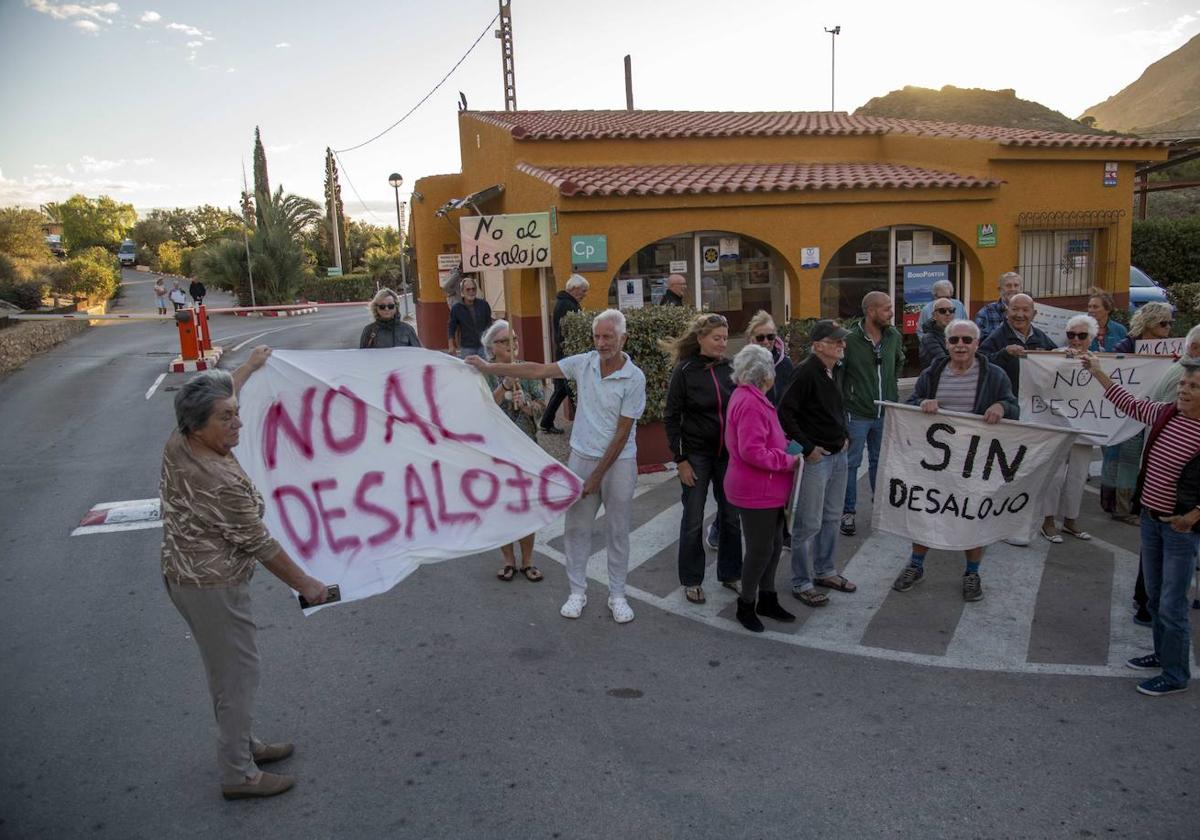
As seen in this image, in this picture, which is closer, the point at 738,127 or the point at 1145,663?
the point at 1145,663

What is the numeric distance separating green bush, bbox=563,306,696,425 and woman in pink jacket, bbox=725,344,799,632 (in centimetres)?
422

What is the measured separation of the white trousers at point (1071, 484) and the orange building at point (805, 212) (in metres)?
7.34

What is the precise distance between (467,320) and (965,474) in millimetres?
6462

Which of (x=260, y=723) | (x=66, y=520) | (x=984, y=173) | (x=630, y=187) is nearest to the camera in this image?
(x=260, y=723)

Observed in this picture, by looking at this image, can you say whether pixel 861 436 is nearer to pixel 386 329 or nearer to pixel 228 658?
pixel 386 329

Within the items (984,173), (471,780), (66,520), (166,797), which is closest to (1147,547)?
(471,780)

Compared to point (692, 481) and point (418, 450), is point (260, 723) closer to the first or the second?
point (418, 450)

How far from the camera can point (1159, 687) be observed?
4625mm

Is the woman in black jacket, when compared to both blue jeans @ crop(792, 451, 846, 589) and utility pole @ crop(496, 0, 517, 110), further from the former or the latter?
utility pole @ crop(496, 0, 517, 110)

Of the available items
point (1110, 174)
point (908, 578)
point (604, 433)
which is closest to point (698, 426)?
point (604, 433)

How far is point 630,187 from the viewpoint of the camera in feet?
43.1

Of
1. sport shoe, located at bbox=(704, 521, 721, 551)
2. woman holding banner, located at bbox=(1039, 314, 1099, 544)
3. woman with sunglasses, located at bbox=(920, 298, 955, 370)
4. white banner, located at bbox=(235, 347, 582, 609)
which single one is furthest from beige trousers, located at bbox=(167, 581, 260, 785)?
woman holding banner, located at bbox=(1039, 314, 1099, 544)

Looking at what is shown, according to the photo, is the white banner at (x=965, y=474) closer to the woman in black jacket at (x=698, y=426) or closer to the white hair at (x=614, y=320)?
the woman in black jacket at (x=698, y=426)

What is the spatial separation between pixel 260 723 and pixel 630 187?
33.4 ft
